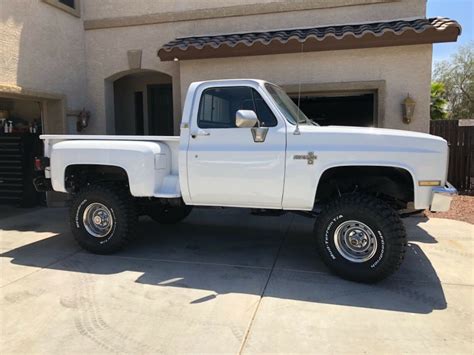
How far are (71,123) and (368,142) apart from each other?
736cm

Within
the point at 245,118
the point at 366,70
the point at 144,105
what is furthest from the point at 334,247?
the point at 144,105

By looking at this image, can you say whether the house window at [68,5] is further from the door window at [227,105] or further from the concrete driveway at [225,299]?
the door window at [227,105]

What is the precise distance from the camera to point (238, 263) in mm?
5293

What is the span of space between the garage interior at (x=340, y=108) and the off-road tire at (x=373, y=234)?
13.7ft

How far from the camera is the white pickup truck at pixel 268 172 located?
4.43 metres

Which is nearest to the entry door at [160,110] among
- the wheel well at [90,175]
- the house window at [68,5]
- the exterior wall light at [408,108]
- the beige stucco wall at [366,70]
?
the house window at [68,5]

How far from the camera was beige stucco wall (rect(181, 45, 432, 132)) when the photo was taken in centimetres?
750

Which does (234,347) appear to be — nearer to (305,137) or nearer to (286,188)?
(286,188)

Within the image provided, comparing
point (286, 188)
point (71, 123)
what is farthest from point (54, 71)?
point (286, 188)

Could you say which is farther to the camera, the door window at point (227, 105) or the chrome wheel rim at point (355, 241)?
the door window at point (227, 105)

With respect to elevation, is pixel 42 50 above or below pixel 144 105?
above

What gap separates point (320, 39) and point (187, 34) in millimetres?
3318

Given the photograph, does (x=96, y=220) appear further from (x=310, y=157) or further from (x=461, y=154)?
(x=461, y=154)

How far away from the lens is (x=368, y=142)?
448cm
